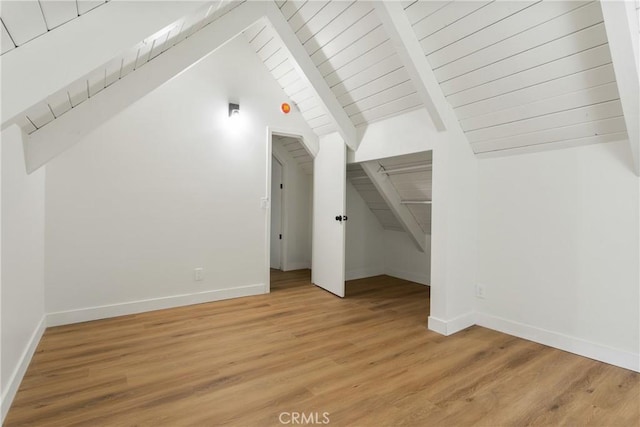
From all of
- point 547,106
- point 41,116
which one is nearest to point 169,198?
point 41,116

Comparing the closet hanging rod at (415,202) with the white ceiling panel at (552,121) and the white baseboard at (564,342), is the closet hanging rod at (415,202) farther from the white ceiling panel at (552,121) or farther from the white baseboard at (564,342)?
the white baseboard at (564,342)

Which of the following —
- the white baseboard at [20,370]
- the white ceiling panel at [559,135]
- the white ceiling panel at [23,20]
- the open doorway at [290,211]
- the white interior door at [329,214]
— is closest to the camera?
the white ceiling panel at [23,20]

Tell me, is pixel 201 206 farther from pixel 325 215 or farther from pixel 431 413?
pixel 431 413

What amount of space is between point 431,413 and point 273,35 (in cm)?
329

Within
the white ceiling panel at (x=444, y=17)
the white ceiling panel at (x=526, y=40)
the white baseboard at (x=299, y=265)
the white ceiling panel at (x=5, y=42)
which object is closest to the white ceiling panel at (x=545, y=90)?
the white ceiling panel at (x=526, y=40)

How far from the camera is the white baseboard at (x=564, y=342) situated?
6.32ft

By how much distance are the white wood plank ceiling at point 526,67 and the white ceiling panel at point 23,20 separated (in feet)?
6.26

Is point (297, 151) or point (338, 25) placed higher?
point (338, 25)

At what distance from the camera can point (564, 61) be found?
5.80 ft

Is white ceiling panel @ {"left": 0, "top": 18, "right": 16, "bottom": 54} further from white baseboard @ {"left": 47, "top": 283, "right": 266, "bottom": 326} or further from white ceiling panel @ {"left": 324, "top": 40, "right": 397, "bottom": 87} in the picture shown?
white baseboard @ {"left": 47, "top": 283, "right": 266, "bottom": 326}

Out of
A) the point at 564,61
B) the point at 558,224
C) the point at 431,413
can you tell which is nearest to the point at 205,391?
the point at 431,413

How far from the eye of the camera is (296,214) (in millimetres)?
4910

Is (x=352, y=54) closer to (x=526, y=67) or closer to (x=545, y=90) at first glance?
(x=526, y=67)

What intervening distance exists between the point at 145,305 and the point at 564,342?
3347mm
